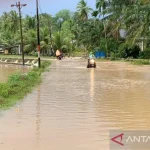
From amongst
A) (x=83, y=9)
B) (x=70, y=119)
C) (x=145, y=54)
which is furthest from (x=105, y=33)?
(x=70, y=119)

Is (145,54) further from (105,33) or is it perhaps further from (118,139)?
(118,139)

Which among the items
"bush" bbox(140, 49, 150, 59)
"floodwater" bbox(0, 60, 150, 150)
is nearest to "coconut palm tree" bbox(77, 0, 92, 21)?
"bush" bbox(140, 49, 150, 59)

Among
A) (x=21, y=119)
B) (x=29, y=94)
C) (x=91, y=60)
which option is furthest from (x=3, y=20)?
(x=21, y=119)

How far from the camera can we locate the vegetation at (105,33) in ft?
141

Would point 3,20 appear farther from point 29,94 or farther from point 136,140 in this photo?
point 136,140

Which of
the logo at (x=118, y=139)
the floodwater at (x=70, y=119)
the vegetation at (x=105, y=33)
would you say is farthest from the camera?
the vegetation at (x=105, y=33)

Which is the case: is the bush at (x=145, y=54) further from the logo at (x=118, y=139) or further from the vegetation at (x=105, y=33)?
the logo at (x=118, y=139)

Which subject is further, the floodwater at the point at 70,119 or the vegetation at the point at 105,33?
the vegetation at the point at 105,33

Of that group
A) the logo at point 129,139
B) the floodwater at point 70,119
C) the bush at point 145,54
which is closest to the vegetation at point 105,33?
the bush at point 145,54

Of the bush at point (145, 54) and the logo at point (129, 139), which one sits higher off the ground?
the bush at point (145, 54)

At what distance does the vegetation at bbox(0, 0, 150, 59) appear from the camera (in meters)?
42.9

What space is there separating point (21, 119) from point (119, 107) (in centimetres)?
343

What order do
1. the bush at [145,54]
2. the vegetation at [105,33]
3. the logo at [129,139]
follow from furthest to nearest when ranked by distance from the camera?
the bush at [145,54]
the vegetation at [105,33]
the logo at [129,139]

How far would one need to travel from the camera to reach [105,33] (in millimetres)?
54562
